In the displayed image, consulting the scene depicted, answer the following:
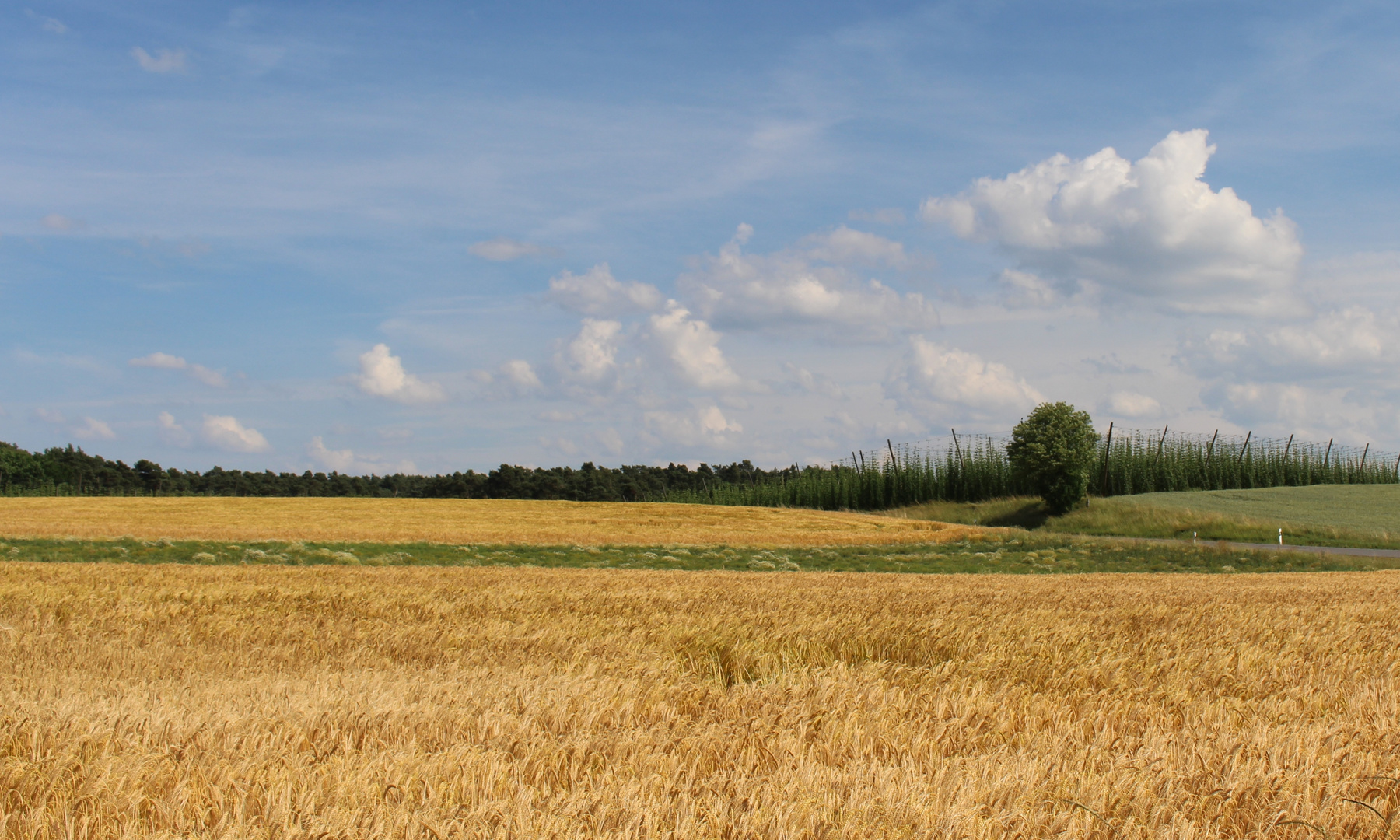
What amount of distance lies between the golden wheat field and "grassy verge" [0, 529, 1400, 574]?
3.46 meters

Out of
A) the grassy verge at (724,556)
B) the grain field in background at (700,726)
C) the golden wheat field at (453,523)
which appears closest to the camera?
the grain field in background at (700,726)

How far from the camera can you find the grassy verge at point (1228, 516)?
5288cm

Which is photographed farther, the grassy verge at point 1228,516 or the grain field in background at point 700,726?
the grassy verge at point 1228,516

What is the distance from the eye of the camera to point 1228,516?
195ft

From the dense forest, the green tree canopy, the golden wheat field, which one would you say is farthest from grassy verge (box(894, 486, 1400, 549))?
the dense forest

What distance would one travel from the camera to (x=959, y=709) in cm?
412

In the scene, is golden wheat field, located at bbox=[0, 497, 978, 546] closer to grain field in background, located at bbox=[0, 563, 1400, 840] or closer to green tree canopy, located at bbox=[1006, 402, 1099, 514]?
green tree canopy, located at bbox=[1006, 402, 1099, 514]

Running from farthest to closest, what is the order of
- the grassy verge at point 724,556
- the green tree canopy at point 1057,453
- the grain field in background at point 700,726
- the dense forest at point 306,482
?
the dense forest at point 306,482
the green tree canopy at point 1057,453
the grassy verge at point 724,556
the grain field in background at point 700,726

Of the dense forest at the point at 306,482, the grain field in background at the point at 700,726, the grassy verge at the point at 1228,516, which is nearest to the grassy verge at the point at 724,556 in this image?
the grassy verge at the point at 1228,516

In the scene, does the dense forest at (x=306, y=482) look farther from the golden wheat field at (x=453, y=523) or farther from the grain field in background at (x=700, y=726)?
the grain field in background at (x=700, y=726)

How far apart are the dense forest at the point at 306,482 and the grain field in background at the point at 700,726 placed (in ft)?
370

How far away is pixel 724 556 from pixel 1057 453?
132 ft

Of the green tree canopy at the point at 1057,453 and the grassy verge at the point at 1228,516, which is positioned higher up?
the green tree canopy at the point at 1057,453

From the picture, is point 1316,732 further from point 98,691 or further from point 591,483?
point 591,483
